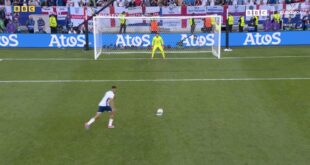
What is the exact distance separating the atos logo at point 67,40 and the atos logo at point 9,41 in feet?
8.90

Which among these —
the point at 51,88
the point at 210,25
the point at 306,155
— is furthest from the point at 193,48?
the point at 306,155

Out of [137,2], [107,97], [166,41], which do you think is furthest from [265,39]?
[107,97]

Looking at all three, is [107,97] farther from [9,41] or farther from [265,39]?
[265,39]

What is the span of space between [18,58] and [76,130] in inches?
632

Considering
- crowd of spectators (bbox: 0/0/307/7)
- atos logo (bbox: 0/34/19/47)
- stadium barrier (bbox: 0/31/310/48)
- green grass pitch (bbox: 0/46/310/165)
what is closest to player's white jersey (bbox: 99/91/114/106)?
green grass pitch (bbox: 0/46/310/165)

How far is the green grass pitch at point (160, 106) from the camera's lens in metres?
14.6

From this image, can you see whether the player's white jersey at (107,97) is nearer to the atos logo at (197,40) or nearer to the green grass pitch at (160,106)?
the green grass pitch at (160,106)

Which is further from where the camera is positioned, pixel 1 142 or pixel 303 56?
pixel 303 56

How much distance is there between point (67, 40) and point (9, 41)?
14.1 feet

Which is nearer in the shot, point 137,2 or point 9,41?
point 9,41

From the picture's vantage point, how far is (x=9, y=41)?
35.6 metres

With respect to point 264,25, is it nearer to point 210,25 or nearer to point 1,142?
point 210,25

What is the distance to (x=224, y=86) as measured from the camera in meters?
23.1

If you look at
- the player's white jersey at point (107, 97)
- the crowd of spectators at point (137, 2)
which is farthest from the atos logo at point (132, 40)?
the player's white jersey at point (107, 97)
